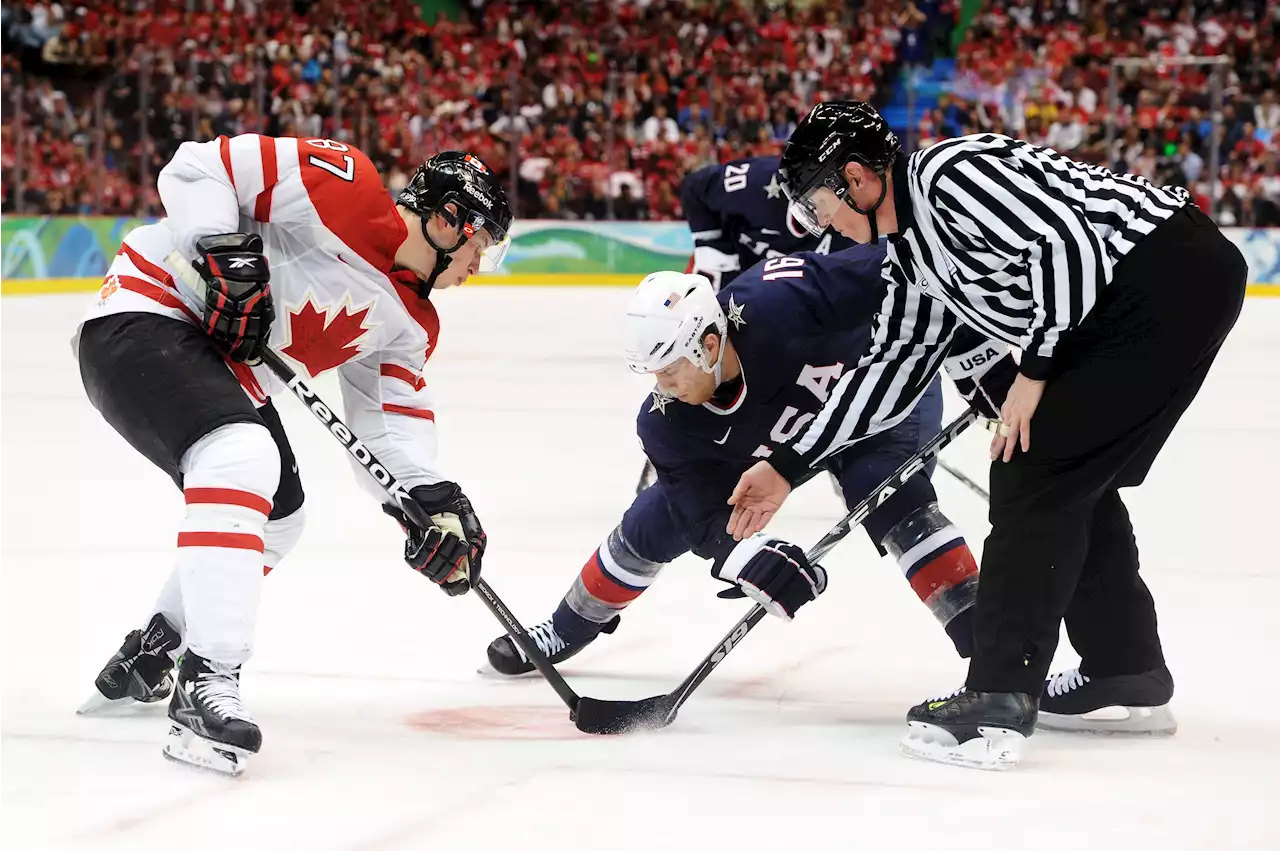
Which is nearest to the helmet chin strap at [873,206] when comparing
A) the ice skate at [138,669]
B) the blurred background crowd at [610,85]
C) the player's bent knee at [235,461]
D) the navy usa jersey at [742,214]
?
the player's bent knee at [235,461]

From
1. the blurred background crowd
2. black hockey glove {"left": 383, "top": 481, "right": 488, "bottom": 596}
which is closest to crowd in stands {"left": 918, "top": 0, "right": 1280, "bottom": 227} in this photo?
the blurred background crowd

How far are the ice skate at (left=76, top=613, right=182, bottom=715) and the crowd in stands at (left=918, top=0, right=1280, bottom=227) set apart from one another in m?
10.1

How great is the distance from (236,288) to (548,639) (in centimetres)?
99

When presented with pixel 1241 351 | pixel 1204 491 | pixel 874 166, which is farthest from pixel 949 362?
pixel 1241 351

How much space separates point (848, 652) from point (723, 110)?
417 inches

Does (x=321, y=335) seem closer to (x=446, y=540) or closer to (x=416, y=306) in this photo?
(x=416, y=306)

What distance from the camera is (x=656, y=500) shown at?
295 cm

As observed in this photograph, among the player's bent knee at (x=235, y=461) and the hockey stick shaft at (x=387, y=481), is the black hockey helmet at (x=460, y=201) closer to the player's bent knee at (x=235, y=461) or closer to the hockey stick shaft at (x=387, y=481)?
the hockey stick shaft at (x=387, y=481)

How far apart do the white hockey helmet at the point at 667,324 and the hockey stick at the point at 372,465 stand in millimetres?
440

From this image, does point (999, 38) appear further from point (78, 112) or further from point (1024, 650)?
point (1024, 650)

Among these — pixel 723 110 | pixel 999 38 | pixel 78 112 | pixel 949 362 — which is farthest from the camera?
pixel 999 38

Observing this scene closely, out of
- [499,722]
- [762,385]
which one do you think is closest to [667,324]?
[762,385]

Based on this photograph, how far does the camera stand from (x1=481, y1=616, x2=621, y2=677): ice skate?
2.98m

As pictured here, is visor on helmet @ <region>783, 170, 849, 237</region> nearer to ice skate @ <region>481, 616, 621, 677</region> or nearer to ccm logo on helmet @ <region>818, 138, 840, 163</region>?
ccm logo on helmet @ <region>818, 138, 840, 163</region>
